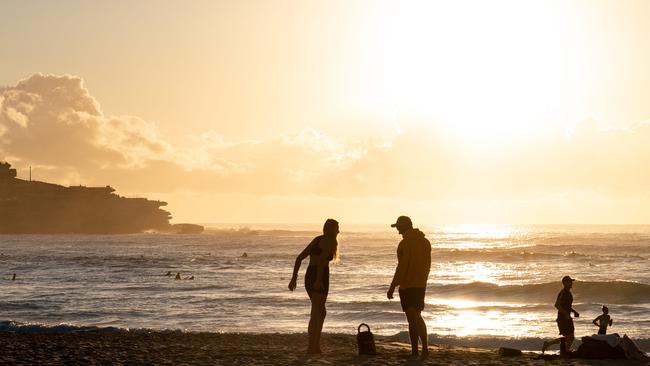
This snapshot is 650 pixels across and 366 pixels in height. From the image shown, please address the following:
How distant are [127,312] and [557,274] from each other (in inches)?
1491

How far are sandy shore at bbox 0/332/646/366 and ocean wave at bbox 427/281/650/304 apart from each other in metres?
24.2

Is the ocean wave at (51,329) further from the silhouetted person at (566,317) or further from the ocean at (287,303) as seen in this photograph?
the silhouetted person at (566,317)

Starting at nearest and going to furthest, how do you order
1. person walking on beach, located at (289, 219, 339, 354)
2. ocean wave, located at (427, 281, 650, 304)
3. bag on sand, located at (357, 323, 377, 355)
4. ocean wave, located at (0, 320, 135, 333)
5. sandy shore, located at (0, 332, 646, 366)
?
sandy shore, located at (0, 332, 646, 366), person walking on beach, located at (289, 219, 339, 354), bag on sand, located at (357, 323, 377, 355), ocean wave, located at (0, 320, 135, 333), ocean wave, located at (427, 281, 650, 304)

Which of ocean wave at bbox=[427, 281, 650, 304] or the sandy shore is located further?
ocean wave at bbox=[427, 281, 650, 304]

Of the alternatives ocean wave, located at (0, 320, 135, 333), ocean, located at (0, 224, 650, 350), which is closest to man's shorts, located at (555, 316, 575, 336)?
ocean, located at (0, 224, 650, 350)

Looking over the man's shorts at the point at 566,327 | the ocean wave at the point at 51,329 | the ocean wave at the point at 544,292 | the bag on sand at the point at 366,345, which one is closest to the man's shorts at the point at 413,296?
the bag on sand at the point at 366,345

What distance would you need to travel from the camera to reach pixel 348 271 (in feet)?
177

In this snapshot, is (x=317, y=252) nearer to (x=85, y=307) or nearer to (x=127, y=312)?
(x=127, y=312)

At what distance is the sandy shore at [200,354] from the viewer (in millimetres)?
11484

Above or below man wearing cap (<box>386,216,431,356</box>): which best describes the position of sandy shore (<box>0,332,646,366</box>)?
below

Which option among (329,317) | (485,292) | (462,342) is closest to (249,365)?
(462,342)

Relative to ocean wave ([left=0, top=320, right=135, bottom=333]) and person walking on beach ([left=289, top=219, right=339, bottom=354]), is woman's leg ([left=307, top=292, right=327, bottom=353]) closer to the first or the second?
person walking on beach ([left=289, top=219, right=339, bottom=354])

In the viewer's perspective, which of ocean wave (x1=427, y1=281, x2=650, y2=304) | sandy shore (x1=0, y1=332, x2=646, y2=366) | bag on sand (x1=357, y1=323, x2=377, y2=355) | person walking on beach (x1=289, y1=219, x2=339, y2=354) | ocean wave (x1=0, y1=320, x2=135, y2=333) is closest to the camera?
sandy shore (x1=0, y1=332, x2=646, y2=366)

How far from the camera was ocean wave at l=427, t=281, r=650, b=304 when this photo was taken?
→ 37.5 m
